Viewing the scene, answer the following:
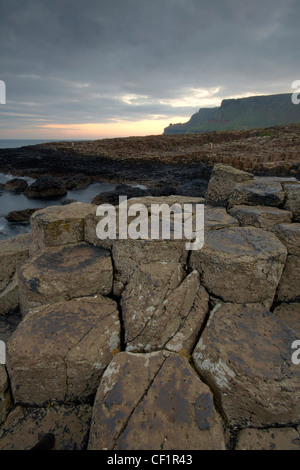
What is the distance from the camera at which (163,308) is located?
7.84 ft

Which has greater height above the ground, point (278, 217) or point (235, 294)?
point (278, 217)

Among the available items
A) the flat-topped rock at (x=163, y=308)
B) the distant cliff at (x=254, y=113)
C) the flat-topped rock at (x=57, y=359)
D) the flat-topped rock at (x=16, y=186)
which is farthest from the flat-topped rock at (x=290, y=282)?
the distant cliff at (x=254, y=113)

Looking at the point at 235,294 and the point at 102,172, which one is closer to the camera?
the point at 235,294

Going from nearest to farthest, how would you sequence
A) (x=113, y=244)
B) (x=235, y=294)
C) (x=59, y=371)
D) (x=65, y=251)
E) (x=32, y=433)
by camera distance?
(x=32, y=433) < (x=59, y=371) < (x=235, y=294) < (x=113, y=244) < (x=65, y=251)

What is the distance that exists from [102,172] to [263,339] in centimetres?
2338

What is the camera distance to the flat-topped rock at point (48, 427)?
1966mm

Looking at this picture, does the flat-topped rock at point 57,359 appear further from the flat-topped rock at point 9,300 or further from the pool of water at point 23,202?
the pool of water at point 23,202

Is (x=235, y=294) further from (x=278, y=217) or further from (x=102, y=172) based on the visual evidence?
(x=102, y=172)

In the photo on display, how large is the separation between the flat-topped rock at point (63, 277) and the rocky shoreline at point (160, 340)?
14mm

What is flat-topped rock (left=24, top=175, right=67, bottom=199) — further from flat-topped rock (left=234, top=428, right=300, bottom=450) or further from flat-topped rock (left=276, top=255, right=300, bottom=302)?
flat-topped rock (left=234, top=428, right=300, bottom=450)

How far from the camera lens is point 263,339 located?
2.24 meters

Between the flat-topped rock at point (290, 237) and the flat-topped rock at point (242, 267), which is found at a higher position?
the flat-topped rock at point (290, 237)

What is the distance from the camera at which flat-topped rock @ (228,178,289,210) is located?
340 centimetres

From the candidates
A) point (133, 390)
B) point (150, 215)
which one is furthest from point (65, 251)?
point (133, 390)
